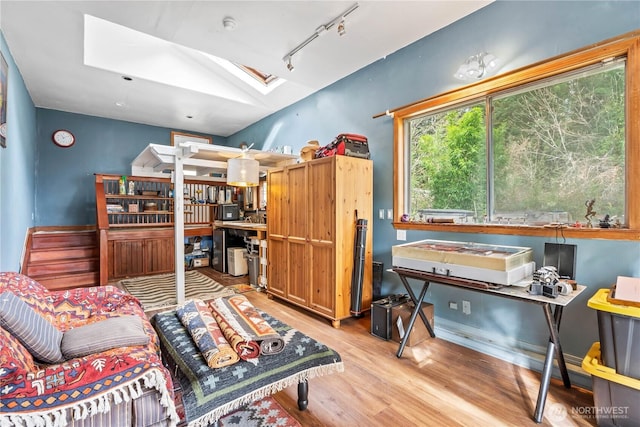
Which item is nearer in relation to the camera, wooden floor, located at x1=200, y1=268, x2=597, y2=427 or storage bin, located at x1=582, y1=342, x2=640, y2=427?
storage bin, located at x1=582, y1=342, x2=640, y2=427

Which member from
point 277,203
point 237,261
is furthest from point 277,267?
point 237,261

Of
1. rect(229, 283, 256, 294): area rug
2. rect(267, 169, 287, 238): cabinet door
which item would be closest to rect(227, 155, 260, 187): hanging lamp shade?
rect(267, 169, 287, 238): cabinet door

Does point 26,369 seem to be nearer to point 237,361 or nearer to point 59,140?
point 237,361

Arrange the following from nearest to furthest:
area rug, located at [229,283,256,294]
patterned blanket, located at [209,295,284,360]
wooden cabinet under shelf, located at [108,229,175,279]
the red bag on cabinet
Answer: patterned blanket, located at [209,295,284,360]
the red bag on cabinet
area rug, located at [229,283,256,294]
wooden cabinet under shelf, located at [108,229,175,279]

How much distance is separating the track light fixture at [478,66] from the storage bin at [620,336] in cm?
202

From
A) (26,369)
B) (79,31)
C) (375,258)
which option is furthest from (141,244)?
(26,369)

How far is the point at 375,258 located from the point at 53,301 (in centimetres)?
303

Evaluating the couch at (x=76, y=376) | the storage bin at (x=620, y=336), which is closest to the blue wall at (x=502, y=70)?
the storage bin at (x=620, y=336)

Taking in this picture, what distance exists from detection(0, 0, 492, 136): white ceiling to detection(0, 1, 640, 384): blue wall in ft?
0.76

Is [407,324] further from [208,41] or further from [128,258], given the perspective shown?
[128,258]

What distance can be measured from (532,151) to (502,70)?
754 mm

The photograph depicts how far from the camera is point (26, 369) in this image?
1253 mm

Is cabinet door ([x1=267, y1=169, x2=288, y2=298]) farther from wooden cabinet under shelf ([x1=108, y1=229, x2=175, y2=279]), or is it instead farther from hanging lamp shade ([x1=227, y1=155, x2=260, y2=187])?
wooden cabinet under shelf ([x1=108, y1=229, x2=175, y2=279])

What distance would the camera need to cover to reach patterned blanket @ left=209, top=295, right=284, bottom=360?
1.68 m
